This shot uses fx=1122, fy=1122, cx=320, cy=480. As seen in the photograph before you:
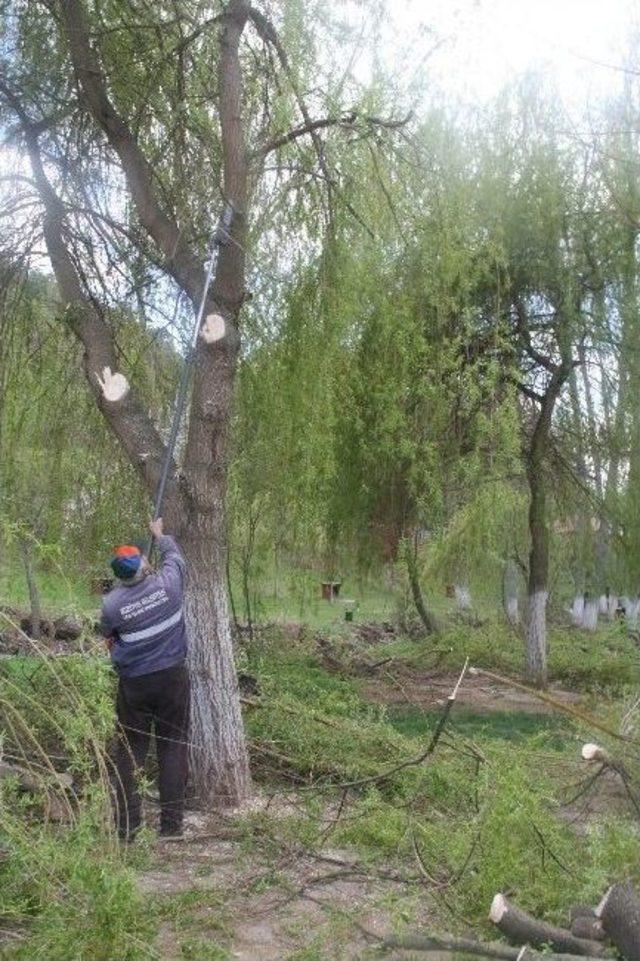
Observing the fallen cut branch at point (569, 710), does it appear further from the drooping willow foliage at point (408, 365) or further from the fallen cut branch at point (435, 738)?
the drooping willow foliage at point (408, 365)

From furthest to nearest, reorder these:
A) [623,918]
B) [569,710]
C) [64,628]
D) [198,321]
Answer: [64,628] < [198,321] < [569,710] < [623,918]

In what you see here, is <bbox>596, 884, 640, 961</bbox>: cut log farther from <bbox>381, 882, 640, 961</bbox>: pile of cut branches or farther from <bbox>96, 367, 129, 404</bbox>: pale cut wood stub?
<bbox>96, 367, 129, 404</bbox>: pale cut wood stub

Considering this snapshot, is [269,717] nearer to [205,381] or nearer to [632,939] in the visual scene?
[205,381]

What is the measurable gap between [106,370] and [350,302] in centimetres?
236

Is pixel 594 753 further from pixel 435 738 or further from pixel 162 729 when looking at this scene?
pixel 162 729

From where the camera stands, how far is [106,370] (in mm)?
7449

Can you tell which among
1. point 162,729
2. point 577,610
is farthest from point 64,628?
A: point 577,610

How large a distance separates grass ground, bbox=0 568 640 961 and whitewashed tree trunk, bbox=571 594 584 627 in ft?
64.9

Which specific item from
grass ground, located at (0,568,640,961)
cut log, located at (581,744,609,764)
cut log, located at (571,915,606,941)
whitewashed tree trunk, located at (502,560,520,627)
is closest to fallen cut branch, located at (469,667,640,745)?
cut log, located at (581,744,609,764)

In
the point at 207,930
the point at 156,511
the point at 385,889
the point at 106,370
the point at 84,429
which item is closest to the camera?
the point at 207,930

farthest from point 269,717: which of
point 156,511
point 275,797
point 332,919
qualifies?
point 332,919

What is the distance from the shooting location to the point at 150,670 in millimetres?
6301

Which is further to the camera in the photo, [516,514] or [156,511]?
[516,514]

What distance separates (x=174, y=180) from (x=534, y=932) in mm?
5874
